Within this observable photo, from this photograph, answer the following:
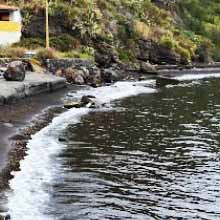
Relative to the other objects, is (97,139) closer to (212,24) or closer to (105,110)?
(105,110)

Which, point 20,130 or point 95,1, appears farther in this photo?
point 95,1

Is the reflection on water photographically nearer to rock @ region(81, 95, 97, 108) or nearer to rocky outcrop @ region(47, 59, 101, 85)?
rock @ region(81, 95, 97, 108)

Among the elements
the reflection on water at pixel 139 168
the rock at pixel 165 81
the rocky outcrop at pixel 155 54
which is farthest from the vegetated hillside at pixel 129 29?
the reflection on water at pixel 139 168

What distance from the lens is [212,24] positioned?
420ft

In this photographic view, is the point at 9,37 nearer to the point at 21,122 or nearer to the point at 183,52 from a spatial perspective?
the point at 183,52

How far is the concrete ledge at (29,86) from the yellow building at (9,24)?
48.4ft

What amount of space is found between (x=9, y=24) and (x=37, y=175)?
53492mm

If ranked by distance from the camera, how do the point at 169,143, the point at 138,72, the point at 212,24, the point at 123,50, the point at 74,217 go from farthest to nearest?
the point at 212,24
the point at 123,50
the point at 138,72
the point at 169,143
the point at 74,217

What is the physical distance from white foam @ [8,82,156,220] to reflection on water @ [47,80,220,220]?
1.26ft

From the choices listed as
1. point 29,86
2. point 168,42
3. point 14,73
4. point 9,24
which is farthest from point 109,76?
point 168,42

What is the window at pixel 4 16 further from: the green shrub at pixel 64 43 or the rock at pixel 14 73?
the rock at pixel 14 73

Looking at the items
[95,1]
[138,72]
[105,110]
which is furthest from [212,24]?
[105,110]

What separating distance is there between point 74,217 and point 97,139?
13.8m

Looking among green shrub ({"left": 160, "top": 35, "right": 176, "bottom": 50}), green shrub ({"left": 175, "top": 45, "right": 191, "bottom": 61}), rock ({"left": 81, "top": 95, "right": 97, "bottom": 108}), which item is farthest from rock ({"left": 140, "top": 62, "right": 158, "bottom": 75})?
rock ({"left": 81, "top": 95, "right": 97, "bottom": 108})
